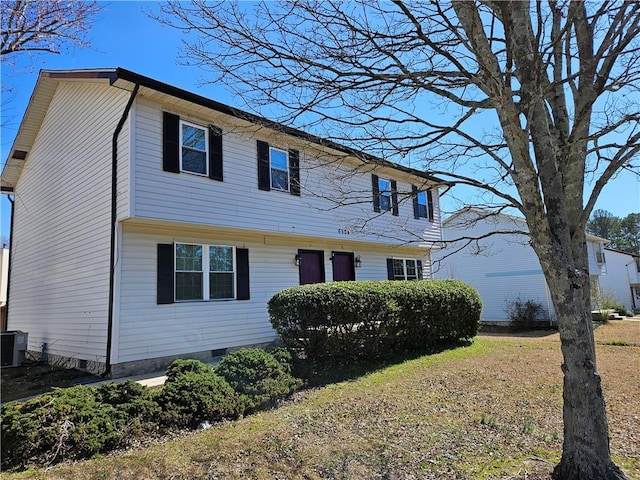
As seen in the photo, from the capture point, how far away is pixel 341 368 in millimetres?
7848

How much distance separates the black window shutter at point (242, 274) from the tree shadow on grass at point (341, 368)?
3.29m

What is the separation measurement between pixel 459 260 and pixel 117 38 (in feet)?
73.9

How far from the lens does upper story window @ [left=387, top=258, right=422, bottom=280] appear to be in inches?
600

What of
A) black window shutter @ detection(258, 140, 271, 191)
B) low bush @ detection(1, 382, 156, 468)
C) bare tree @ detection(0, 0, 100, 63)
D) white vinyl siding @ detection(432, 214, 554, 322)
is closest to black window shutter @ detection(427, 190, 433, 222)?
white vinyl siding @ detection(432, 214, 554, 322)

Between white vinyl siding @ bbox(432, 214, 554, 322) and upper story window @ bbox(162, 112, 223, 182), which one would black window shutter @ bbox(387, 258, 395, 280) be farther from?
upper story window @ bbox(162, 112, 223, 182)

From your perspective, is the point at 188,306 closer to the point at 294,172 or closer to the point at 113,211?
the point at 113,211

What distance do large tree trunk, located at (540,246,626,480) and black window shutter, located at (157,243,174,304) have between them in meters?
7.54

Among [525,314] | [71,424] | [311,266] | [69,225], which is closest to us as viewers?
[71,424]

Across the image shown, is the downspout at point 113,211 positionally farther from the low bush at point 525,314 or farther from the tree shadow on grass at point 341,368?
the low bush at point 525,314

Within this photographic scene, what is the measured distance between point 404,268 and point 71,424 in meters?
13.2

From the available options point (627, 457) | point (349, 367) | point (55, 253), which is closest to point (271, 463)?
point (627, 457)

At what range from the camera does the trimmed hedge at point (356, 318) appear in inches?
301

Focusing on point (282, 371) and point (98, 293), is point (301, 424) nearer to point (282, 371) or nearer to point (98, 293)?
point (282, 371)

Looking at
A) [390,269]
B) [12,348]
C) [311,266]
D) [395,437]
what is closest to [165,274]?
[311,266]
